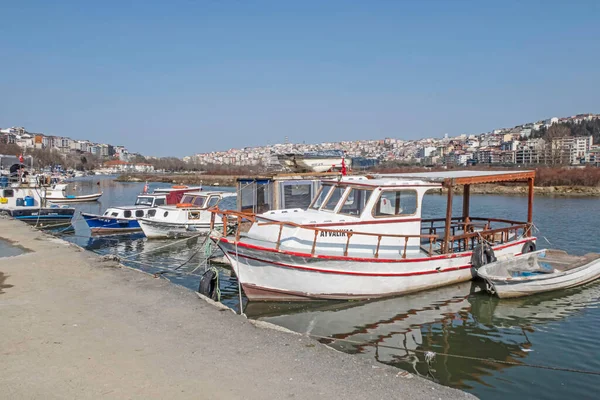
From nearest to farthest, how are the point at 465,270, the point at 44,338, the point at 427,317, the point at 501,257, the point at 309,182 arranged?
the point at 44,338 < the point at 427,317 < the point at 465,270 < the point at 501,257 < the point at 309,182

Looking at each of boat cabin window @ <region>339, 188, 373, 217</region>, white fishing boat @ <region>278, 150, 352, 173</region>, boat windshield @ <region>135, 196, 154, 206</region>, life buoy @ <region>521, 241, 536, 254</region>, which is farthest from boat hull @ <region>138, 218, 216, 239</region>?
life buoy @ <region>521, 241, 536, 254</region>

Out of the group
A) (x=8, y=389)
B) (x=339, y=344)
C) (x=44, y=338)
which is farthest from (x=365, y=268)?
(x=8, y=389)

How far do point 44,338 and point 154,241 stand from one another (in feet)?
57.8

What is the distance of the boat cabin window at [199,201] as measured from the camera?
26.5 m

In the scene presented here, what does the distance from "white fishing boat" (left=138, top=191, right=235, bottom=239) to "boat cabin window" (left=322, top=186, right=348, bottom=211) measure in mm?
11769

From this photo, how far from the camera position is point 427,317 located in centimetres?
1205

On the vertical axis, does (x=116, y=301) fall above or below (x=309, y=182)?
below

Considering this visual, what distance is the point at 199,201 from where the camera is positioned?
87.4ft

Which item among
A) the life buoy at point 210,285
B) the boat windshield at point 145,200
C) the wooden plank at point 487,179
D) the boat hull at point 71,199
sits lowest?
the boat hull at point 71,199

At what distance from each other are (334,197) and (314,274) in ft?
8.63

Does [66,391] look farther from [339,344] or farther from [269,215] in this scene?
[269,215]

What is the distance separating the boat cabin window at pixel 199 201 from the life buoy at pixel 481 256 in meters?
15.8

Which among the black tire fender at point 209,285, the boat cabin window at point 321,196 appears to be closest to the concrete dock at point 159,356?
the black tire fender at point 209,285

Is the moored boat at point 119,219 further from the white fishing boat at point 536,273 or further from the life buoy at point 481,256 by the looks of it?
the white fishing boat at point 536,273
